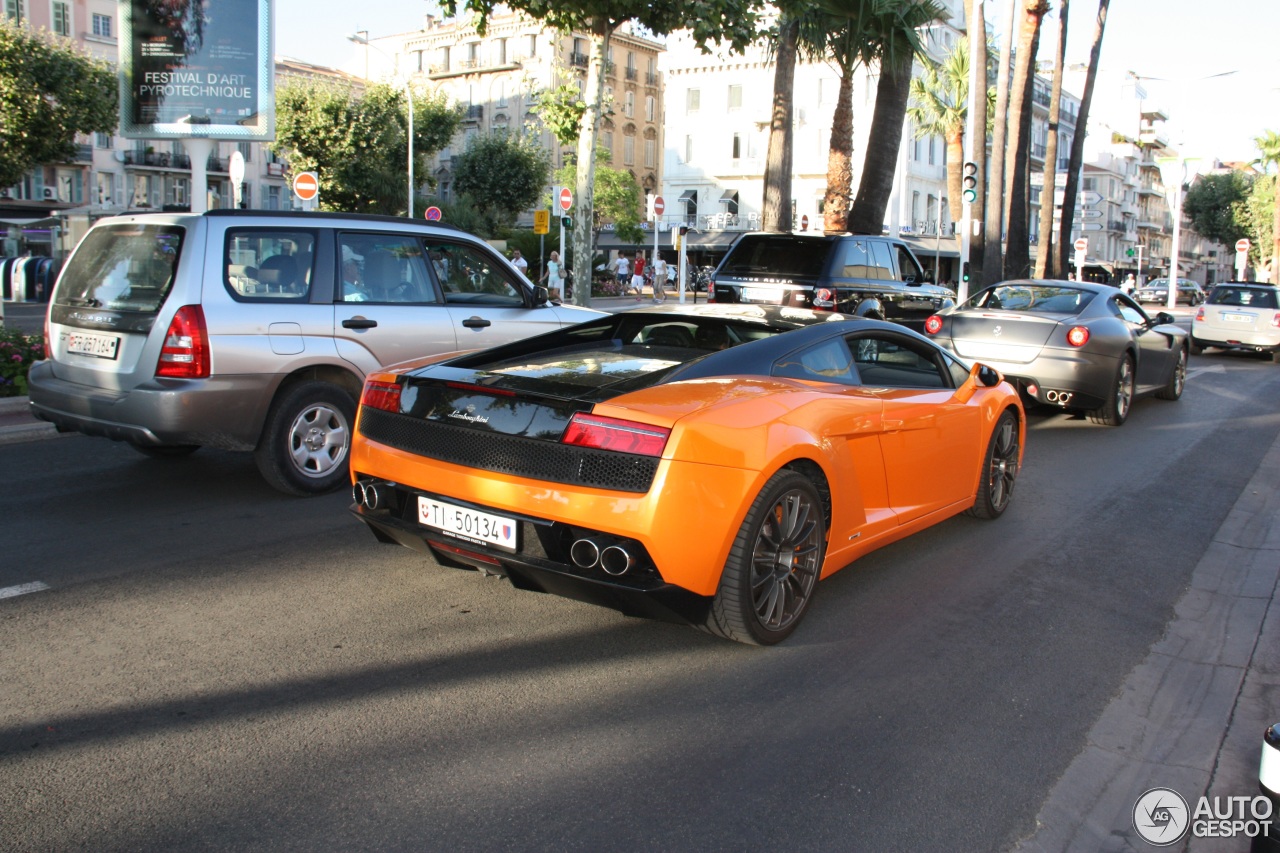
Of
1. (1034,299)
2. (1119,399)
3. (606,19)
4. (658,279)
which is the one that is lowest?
(1119,399)

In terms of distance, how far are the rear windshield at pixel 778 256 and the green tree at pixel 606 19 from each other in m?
2.56

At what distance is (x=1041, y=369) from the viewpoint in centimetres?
1032

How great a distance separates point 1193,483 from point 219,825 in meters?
7.60

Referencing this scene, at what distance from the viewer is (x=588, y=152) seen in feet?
48.6

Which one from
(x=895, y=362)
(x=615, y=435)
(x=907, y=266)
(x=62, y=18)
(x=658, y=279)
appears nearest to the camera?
(x=615, y=435)

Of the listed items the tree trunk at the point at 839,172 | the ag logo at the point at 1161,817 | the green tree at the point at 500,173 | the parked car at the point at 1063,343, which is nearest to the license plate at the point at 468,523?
the ag logo at the point at 1161,817

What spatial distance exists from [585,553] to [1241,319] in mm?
20154

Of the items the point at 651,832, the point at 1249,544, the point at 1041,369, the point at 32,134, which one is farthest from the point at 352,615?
the point at 32,134

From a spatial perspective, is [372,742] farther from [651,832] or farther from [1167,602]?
[1167,602]

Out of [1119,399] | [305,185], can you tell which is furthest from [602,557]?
[305,185]

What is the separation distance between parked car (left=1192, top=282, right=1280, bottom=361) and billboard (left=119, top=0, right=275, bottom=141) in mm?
17483

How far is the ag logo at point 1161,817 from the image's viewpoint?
3.08 metres

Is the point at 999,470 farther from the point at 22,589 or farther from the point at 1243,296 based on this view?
the point at 1243,296

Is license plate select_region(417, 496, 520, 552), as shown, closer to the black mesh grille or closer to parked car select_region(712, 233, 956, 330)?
the black mesh grille
